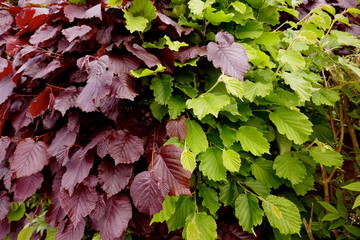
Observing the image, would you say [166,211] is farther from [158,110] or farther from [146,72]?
[146,72]

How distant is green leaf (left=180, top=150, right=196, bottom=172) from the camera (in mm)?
961

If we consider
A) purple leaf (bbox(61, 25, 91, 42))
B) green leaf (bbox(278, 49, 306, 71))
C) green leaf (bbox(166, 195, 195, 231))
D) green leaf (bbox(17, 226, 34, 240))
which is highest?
green leaf (bbox(278, 49, 306, 71))

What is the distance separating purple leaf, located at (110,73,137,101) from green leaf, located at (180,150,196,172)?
0.95 feet

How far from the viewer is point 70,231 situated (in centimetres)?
114

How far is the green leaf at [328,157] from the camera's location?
1119 mm

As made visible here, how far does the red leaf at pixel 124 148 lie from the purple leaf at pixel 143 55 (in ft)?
1.05

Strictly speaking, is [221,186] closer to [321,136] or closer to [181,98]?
[181,98]

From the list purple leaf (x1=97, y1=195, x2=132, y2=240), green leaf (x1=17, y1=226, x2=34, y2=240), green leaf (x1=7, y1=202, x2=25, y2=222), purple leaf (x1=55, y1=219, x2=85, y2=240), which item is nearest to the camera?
purple leaf (x1=97, y1=195, x2=132, y2=240)

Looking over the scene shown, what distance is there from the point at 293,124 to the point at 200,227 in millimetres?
614

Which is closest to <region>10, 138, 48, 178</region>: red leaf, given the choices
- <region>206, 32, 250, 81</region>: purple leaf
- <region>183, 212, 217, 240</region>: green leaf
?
<region>183, 212, 217, 240</region>: green leaf

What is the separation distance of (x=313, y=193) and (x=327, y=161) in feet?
1.94

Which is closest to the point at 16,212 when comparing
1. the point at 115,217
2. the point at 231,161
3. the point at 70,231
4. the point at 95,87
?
the point at 70,231

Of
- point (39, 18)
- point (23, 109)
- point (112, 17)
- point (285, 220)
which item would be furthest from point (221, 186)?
point (39, 18)

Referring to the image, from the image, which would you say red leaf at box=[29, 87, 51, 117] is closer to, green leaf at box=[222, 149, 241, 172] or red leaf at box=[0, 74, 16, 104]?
red leaf at box=[0, 74, 16, 104]
